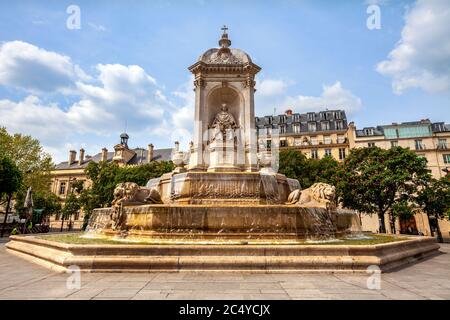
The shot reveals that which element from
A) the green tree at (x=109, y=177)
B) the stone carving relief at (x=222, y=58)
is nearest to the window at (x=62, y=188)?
the green tree at (x=109, y=177)

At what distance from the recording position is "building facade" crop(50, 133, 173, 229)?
7919 cm

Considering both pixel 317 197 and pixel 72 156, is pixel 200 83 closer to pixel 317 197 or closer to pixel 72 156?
pixel 317 197

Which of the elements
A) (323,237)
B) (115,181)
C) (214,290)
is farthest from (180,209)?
(115,181)

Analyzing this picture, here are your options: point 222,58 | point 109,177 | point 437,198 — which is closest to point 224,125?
point 222,58

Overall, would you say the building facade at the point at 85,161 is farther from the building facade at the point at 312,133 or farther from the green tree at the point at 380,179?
the green tree at the point at 380,179

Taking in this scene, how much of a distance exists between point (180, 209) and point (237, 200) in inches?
146

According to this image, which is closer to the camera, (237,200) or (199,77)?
(237,200)

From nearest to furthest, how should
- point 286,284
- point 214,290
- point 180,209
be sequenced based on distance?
point 214,290 < point 286,284 < point 180,209

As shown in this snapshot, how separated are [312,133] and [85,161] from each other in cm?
6850

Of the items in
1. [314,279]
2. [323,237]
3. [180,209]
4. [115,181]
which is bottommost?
[314,279]

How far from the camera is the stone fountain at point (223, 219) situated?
22.5 ft

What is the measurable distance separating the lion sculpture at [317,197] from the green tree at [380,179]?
23732 millimetres

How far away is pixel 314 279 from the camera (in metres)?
6.14
